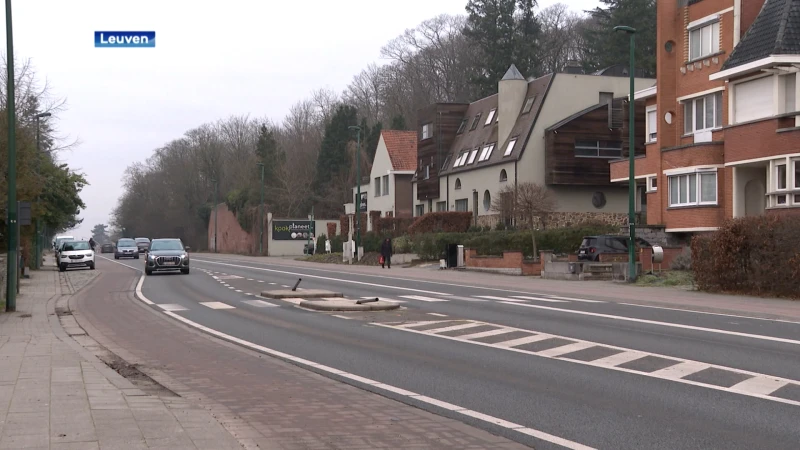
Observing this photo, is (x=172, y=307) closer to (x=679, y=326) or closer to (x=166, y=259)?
(x=679, y=326)

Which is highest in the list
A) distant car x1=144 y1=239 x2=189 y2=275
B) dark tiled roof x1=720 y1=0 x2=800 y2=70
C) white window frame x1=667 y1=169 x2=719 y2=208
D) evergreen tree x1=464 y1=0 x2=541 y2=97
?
evergreen tree x1=464 y1=0 x2=541 y2=97

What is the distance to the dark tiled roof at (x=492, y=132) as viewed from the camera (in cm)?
5216

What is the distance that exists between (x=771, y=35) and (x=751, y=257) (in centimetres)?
1146

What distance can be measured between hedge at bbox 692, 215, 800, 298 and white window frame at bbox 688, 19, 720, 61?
1339 centimetres

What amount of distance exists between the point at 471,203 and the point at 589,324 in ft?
131

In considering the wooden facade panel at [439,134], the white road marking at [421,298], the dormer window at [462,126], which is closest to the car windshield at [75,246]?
the wooden facade panel at [439,134]

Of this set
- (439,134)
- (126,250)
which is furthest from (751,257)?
(126,250)

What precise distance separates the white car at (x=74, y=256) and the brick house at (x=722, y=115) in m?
28.6

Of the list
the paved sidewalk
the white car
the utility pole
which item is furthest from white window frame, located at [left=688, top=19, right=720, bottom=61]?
the white car

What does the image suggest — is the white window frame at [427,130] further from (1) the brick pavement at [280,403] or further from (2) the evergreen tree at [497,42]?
(1) the brick pavement at [280,403]

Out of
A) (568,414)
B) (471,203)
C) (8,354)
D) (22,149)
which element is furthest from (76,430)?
(471,203)

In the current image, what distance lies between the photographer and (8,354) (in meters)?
12.3

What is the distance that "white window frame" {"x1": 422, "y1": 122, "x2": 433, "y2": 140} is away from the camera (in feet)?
209

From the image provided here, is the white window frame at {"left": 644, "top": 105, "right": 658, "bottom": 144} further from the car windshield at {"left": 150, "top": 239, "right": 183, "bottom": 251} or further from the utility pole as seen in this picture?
the utility pole
